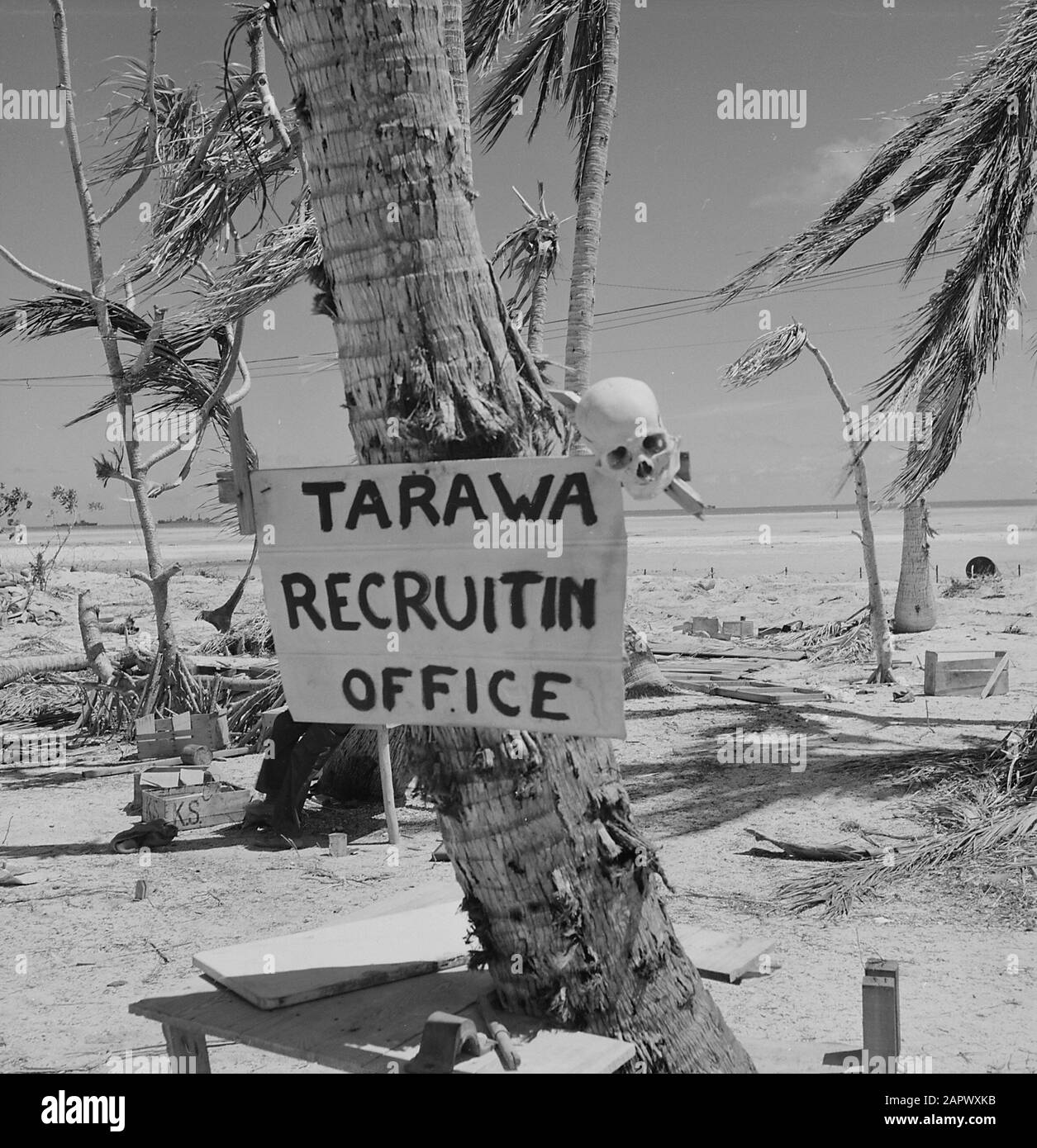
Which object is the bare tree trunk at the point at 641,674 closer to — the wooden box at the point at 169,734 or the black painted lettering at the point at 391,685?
the wooden box at the point at 169,734

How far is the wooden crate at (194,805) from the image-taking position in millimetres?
7422

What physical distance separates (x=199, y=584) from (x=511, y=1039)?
27.0 meters

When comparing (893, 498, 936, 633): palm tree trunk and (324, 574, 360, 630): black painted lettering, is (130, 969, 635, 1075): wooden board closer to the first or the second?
(324, 574, 360, 630): black painted lettering

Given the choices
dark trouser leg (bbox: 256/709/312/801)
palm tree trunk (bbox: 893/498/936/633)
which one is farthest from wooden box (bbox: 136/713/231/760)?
palm tree trunk (bbox: 893/498/936/633)

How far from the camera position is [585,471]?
8.27 ft

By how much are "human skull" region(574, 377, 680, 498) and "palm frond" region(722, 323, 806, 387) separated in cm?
1039

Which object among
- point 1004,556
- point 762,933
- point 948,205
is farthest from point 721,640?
point 1004,556

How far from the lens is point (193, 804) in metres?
7.52

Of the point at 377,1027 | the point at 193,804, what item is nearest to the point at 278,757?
the point at 193,804

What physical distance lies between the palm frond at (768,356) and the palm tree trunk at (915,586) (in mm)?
4710

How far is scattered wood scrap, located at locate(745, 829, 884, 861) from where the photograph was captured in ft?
20.6

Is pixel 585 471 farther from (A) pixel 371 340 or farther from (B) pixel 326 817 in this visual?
(B) pixel 326 817

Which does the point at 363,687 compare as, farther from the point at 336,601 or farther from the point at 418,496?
the point at 418,496
